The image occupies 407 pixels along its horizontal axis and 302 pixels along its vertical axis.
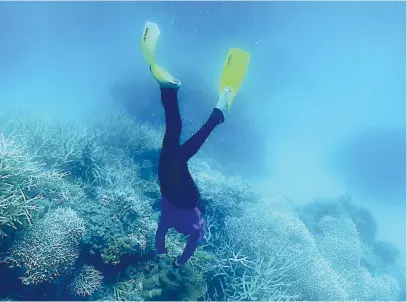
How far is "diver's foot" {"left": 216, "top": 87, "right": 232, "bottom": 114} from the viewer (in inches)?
159

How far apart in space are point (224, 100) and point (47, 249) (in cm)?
289

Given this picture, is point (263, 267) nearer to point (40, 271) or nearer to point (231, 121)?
point (40, 271)

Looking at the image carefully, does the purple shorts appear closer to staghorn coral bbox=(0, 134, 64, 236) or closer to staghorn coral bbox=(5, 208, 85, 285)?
staghorn coral bbox=(5, 208, 85, 285)

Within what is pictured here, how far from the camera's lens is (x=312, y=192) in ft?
84.9

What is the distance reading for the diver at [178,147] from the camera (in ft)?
11.8

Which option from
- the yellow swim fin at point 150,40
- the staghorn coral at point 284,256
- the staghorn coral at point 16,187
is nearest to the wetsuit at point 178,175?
the yellow swim fin at point 150,40

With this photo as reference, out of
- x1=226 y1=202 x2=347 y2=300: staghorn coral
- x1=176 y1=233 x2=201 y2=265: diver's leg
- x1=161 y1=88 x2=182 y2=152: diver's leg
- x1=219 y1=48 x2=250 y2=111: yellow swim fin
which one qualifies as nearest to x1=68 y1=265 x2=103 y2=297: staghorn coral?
x1=176 y1=233 x2=201 y2=265: diver's leg

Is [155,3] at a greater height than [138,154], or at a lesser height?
greater

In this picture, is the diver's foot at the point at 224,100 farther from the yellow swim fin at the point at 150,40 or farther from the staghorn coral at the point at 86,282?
the staghorn coral at the point at 86,282

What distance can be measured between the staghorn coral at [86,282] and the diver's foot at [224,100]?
2834 millimetres

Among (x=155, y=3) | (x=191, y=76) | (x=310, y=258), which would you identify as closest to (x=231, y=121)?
(x=191, y=76)

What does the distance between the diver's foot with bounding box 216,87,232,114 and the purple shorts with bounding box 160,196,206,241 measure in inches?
55.0

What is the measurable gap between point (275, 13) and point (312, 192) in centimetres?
1707

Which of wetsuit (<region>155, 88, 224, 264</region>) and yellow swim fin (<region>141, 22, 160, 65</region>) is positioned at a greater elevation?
yellow swim fin (<region>141, 22, 160, 65</region>)
